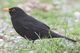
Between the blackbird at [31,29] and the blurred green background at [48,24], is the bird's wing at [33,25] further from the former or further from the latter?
the blurred green background at [48,24]

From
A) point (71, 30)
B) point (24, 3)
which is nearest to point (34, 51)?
point (71, 30)

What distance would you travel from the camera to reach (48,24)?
10641mm

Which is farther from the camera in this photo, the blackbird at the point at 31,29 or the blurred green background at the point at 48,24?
the blackbird at the point at 31,29

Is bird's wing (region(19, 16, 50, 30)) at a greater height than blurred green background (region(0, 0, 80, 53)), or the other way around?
bird's wing (region(19, 16, 50, 30))

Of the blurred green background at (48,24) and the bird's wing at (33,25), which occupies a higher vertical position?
the bird's wing at (33,25)

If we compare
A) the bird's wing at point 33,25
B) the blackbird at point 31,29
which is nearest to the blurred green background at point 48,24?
the blackbird at point 31,29

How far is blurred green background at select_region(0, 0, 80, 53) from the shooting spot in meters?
7.31

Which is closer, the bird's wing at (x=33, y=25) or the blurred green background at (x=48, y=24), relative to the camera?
the blurred green background at (x=48, y=24)

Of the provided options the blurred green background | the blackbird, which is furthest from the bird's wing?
the blurred green background

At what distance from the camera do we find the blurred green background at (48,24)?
24.0 feet

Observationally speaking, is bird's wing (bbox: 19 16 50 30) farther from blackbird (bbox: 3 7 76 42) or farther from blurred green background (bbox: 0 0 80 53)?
blurred green background (bbox: 0 0 80 53)

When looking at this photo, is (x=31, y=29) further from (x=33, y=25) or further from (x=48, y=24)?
(x=48, y=24)

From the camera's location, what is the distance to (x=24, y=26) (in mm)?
8141

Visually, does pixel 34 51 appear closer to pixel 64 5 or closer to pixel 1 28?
pixel 1 28
